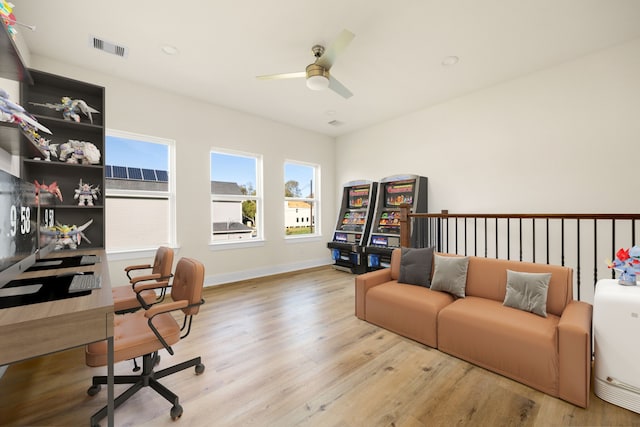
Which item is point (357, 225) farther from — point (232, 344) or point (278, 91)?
point (232, 344)

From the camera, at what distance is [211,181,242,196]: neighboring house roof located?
4.63 m

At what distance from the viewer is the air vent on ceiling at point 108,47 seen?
9.37ft

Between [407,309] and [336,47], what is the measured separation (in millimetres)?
2594

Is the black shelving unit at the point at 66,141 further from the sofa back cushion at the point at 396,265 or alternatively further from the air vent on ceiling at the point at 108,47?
the sofa back cushion at the point at 396,265

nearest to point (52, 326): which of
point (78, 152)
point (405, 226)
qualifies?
point (78, 152)

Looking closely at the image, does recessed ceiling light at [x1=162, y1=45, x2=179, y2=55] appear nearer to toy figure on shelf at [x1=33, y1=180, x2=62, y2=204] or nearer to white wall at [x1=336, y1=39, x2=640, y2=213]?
toy figure on shelf at [x1=33, y1=180, x2=62, y2=204]

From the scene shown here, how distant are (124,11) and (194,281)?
2.58m

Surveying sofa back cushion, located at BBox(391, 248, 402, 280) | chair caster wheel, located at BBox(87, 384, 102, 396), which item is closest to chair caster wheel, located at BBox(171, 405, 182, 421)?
chair caster wheel, located at BBox(87, 384, 102, 396)

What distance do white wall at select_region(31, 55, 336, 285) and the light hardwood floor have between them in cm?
182

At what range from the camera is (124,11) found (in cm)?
244

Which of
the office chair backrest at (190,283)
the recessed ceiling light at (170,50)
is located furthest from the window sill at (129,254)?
the recessed ceiling light at (170,50)

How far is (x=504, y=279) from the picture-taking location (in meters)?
2.50

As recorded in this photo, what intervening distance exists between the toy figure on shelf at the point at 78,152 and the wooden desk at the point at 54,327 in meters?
2.43

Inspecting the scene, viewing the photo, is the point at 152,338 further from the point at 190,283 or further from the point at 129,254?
the point at 129,254
